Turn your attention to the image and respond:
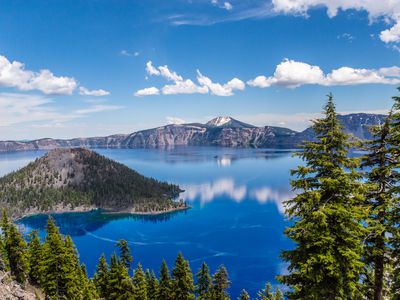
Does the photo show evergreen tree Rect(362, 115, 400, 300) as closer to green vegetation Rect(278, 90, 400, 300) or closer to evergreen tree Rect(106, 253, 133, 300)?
green vegetation Rect(278, 90, 400, 300)

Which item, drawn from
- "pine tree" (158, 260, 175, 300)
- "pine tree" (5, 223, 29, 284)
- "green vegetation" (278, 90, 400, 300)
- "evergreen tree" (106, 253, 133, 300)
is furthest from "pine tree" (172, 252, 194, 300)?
"green vegetation" (278, 90, 400, 300)

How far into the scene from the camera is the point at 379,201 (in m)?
19.8

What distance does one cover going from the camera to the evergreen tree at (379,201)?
1900cm

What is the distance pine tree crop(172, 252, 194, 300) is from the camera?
63.5 meters

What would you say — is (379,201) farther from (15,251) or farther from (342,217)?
(15,251)

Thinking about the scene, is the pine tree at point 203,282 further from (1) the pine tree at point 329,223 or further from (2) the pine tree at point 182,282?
(1) the pine tree at point 329,223

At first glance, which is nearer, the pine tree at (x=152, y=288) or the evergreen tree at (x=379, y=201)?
the evergreen tree at (x=379, y=201)

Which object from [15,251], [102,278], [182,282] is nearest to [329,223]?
[182,282]

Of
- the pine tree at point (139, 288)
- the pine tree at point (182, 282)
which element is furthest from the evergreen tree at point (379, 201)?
the pine tree at point (139, 288)

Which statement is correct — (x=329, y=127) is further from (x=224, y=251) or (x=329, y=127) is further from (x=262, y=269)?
(x=224, y=251)

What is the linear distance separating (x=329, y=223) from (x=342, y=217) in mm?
831

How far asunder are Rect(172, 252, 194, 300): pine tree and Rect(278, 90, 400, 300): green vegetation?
1836 inches

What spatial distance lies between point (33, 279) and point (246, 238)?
426 ft

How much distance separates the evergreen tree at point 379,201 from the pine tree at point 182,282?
47.7 meters
